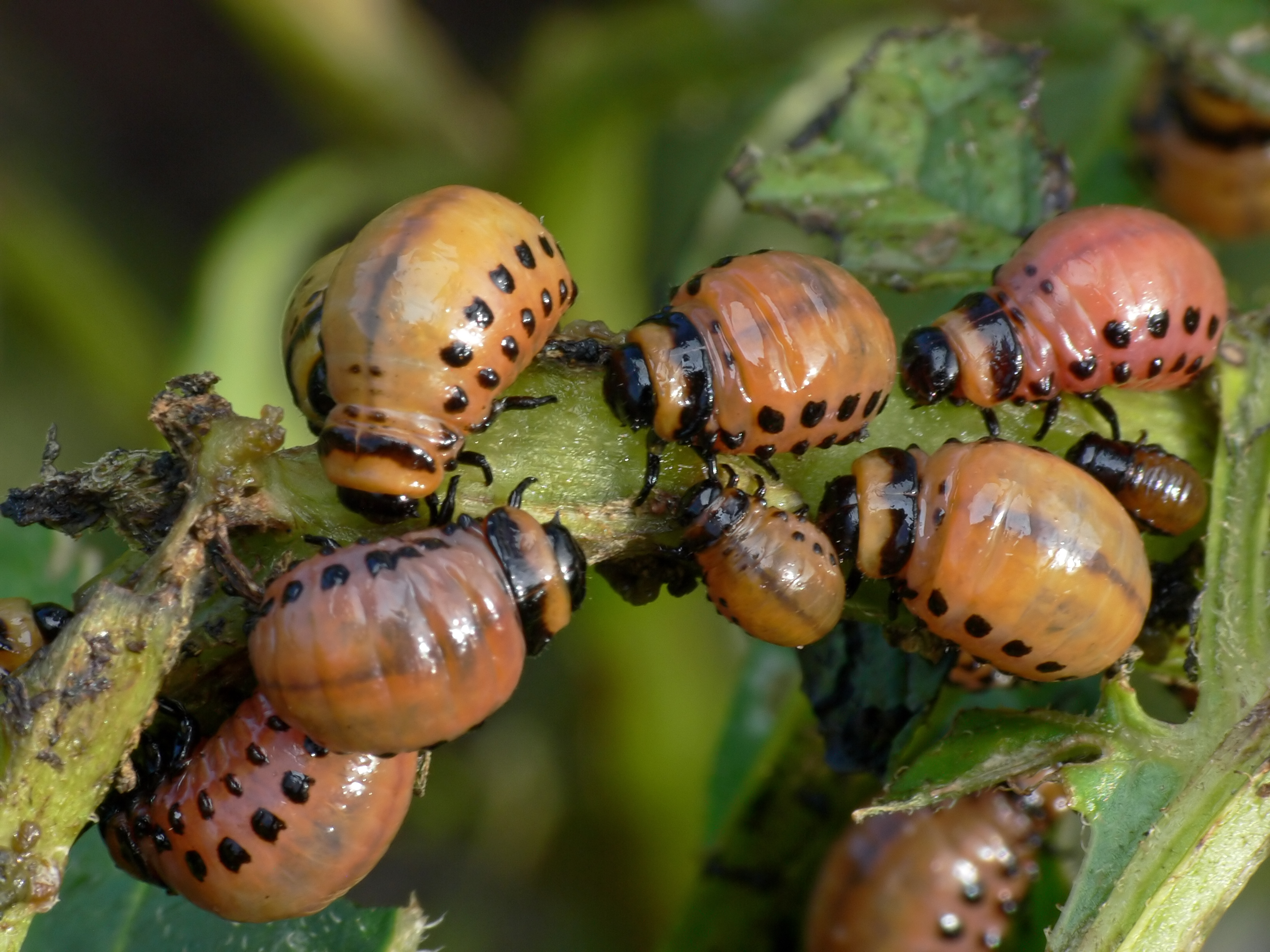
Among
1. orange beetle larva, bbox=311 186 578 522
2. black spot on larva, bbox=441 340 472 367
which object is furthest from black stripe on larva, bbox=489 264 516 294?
black spot on larva, bbox=441 340 472 367

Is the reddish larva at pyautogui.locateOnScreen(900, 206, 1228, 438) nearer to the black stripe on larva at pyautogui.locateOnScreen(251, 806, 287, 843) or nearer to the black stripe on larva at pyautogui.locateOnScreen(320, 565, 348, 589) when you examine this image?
the black stripe on larva at pyautogui.locateOnScreen(320, 565, 348, 589)

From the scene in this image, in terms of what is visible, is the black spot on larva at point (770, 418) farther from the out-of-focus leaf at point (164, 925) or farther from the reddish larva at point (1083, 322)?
the out-of-focus leaf at point (164, 925)

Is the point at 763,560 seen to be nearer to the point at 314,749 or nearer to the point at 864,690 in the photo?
the point at 864,690

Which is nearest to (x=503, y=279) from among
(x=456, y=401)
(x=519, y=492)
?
(x=456, y=401)

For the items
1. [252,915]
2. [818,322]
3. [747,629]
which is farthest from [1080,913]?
[252,915]

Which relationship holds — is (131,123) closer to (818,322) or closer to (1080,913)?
(818,322)

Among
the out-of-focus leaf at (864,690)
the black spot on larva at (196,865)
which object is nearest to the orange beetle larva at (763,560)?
the out-of-focus leaf at (864,690)
